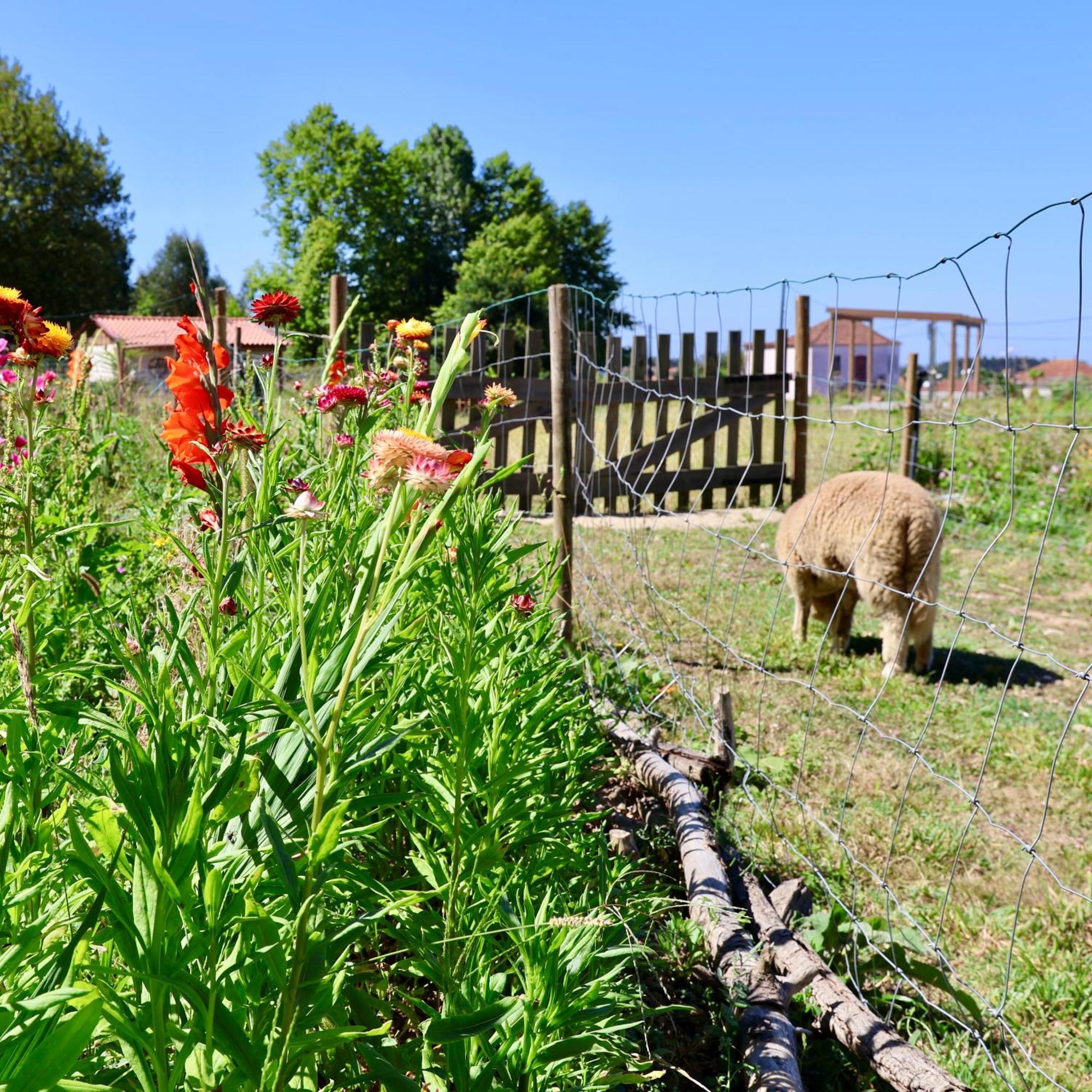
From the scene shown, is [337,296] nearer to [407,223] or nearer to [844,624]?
[844,624]

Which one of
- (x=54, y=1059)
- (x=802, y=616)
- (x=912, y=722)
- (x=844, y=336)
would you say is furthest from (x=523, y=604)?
(x=844, y=336)

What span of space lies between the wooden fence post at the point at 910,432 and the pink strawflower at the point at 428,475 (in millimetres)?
9667

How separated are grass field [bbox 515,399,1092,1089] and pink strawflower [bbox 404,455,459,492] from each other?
1.20 meters

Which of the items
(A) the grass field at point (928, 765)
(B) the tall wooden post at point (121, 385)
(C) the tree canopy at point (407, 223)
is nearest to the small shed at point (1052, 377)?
(A) the grass field at point (928, 765)

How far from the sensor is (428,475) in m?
0.83

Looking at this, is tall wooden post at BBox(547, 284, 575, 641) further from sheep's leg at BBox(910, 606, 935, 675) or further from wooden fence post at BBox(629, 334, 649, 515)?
sheep's leg at BBox(910, 606, 935, 675)

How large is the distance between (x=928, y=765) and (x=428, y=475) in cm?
190

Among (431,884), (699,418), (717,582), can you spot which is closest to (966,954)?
(431,884)

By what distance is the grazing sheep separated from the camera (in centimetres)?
529

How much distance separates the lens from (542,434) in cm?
1096

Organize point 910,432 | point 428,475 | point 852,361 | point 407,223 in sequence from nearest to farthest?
point 428,475, point 852,361, point 910,432, point 407,223

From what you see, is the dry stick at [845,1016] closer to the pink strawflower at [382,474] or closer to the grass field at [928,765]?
the grass field at [928,765]

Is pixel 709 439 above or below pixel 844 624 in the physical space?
above

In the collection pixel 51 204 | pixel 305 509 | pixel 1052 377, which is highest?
pixel 51 204
